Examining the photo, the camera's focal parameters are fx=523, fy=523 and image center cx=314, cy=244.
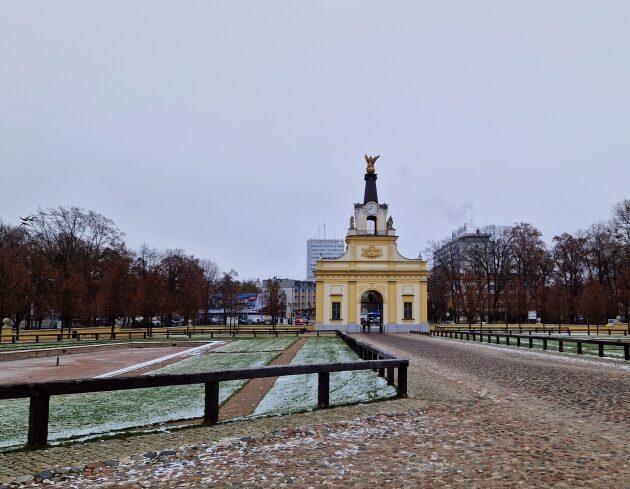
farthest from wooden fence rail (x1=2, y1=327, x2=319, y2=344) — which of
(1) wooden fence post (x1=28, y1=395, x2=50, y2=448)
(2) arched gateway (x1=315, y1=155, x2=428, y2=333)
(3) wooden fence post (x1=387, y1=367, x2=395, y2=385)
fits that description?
(1) wooden fence post (x1=28, y1=395, x2=50, y2=448)

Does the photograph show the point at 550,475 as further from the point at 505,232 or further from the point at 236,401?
the point at 505,232

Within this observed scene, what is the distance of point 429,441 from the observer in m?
6.28

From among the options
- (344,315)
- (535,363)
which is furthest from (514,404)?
(344,315)

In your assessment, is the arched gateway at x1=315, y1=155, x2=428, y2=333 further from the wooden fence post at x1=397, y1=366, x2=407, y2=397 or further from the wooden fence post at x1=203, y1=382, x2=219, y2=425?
the wooden fence post at x1=203, y1=382, x2=219, y2=425

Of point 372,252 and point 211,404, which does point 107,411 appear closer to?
point 211,404

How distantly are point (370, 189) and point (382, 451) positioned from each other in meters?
58.5

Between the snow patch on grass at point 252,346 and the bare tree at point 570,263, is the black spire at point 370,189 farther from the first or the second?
the snow patch on grass at point 252,346

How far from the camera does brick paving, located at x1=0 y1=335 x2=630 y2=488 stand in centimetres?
486

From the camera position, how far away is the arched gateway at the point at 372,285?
58.5 meters

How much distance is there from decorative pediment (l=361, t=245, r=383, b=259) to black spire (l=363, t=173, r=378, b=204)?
588 cm

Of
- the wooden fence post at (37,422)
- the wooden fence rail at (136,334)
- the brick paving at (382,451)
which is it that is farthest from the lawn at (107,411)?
the wooden fence rail at (136,334)

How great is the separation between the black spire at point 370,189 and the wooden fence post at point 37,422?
57692mm

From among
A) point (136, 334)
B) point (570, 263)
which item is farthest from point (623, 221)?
point (136, 334)

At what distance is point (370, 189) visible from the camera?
63.3 metres
